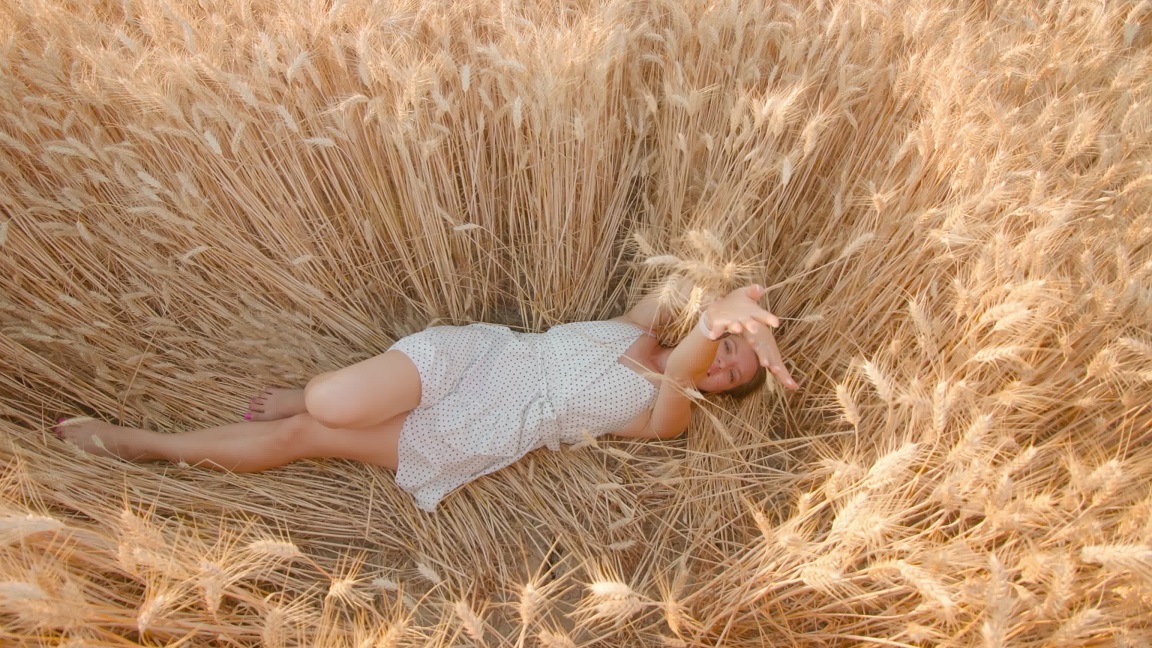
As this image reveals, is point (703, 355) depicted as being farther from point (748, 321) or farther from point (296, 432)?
point (296, 432)

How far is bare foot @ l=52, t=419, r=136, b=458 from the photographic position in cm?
165

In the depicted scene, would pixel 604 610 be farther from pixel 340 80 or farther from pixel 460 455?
pixel 340 80

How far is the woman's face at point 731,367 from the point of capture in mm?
1707

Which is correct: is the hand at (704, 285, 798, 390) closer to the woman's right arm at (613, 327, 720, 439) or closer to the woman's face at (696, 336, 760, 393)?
the woman's right arm at (613, 327, 720, 439)

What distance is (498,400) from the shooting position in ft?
5.71

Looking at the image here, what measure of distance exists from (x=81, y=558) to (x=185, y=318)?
0.87 meters

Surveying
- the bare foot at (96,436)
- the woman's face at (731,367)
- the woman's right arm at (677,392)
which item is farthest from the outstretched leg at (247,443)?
the woman's face at (731,367)

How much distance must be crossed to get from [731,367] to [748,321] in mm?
325

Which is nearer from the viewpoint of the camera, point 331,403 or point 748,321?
point 748,321

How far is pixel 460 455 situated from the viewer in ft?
5.47

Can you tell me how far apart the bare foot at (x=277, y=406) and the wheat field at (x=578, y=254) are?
69 mm

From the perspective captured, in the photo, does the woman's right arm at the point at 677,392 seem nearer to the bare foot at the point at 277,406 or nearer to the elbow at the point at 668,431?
the elbow at the point at 668,431

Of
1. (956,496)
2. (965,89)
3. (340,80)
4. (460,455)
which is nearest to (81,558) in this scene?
(460,455)

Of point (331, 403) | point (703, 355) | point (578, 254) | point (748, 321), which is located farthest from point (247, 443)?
point (748, 321)
